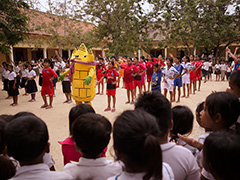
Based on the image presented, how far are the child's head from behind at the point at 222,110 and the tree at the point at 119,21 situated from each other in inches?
590

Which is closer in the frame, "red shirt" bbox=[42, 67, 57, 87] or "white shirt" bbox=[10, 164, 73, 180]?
"white shirt" bbox=[10, 164, 73, 180]

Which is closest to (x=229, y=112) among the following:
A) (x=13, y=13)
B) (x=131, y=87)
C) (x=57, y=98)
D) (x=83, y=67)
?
(x=83, y=67)

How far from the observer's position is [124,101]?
7.94 meters

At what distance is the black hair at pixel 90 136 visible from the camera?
5.06ft

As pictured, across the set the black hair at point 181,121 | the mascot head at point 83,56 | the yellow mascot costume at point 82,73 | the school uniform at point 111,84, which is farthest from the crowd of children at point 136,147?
the school uniform at point 111,84

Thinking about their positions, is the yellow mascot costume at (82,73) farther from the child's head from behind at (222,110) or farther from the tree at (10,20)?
the tree at (10,20)

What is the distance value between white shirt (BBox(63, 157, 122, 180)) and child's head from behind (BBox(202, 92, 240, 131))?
1008mm

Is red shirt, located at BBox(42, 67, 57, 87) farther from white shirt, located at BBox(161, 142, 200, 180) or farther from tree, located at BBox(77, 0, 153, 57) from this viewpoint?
tree, located at BBox(77, 0, 153, 57)

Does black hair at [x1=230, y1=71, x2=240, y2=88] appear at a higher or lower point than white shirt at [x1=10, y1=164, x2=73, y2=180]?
higher

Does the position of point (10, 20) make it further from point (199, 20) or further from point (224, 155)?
point (199, 20)

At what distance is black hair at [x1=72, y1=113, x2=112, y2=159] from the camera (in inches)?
60.7

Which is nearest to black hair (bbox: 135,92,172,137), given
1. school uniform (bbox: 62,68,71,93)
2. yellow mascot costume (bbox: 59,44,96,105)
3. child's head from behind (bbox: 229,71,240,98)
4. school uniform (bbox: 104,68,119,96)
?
child's head from behind (bbox: 229,71,240,98)

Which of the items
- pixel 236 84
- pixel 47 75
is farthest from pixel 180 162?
pixel 47 75

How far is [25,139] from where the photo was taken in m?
1.38
